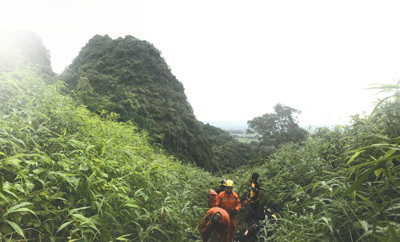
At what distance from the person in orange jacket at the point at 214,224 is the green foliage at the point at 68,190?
7.7 inches

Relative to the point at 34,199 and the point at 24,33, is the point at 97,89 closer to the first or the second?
the point at 24,33

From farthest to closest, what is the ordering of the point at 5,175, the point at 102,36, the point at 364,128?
the point at 102,36 < the point at 364,128 < the point at 5,175

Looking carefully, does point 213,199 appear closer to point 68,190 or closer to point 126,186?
point 126,186

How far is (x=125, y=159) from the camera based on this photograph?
9.53ft

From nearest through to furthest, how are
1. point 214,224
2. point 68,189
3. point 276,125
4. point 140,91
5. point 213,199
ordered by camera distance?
1. point 68,189
2. point 214,224
3. point 213,199
4. point 140,91
5. point 276,125

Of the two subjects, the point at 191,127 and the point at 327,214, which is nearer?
the point at 327,214

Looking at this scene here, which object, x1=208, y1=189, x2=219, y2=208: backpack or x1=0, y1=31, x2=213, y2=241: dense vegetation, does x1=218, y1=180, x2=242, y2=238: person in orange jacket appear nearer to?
x1=208, y1=189, x2=219, y2=208: backpack

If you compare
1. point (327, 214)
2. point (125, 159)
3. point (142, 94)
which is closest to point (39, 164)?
point (125, 159)

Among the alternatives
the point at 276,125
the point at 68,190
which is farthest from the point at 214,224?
the point at 276,125

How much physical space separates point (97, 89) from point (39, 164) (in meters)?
12.8

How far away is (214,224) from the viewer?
270cm

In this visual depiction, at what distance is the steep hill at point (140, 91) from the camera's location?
10836 millimetres

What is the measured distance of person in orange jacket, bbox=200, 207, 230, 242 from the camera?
270cm

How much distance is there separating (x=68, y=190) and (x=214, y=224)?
6.56 ft
